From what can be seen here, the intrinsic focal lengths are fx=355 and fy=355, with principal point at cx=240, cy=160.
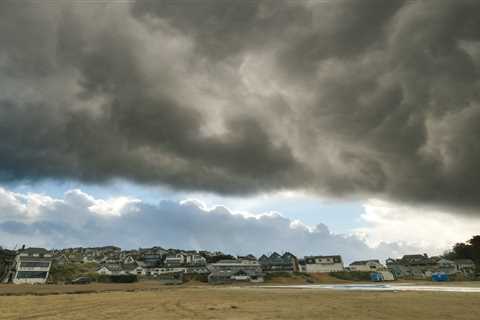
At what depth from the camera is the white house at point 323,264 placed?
147 m

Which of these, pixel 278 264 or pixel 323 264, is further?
pixel 323 264

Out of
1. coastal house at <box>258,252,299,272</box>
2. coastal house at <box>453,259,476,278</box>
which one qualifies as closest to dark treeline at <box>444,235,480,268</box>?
coastal house at <box>453,259,476,278</box>

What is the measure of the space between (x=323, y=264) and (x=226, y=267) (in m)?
44.1

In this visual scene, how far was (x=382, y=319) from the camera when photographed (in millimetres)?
20719

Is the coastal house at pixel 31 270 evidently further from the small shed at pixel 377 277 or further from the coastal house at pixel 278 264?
the small shed at pixel 377 277

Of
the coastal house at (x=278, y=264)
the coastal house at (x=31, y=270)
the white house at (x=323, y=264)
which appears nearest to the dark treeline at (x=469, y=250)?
the white house at (x=323, y=264)

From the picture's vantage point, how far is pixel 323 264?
149375mm

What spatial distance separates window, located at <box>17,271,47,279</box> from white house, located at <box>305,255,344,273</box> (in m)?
Answer: 98.1

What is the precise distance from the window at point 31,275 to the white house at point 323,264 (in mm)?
98055

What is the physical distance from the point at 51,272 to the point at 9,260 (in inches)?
607

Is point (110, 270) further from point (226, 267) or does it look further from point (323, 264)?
point (323, 264)

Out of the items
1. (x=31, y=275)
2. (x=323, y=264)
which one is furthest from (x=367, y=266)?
(x=31, y=275)

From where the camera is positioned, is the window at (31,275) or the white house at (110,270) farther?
the white house at (110,270)

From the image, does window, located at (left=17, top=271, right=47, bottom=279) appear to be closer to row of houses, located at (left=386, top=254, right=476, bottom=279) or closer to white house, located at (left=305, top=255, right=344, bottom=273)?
white house, located at (left=305, top=255, right=344, bottom=273)
